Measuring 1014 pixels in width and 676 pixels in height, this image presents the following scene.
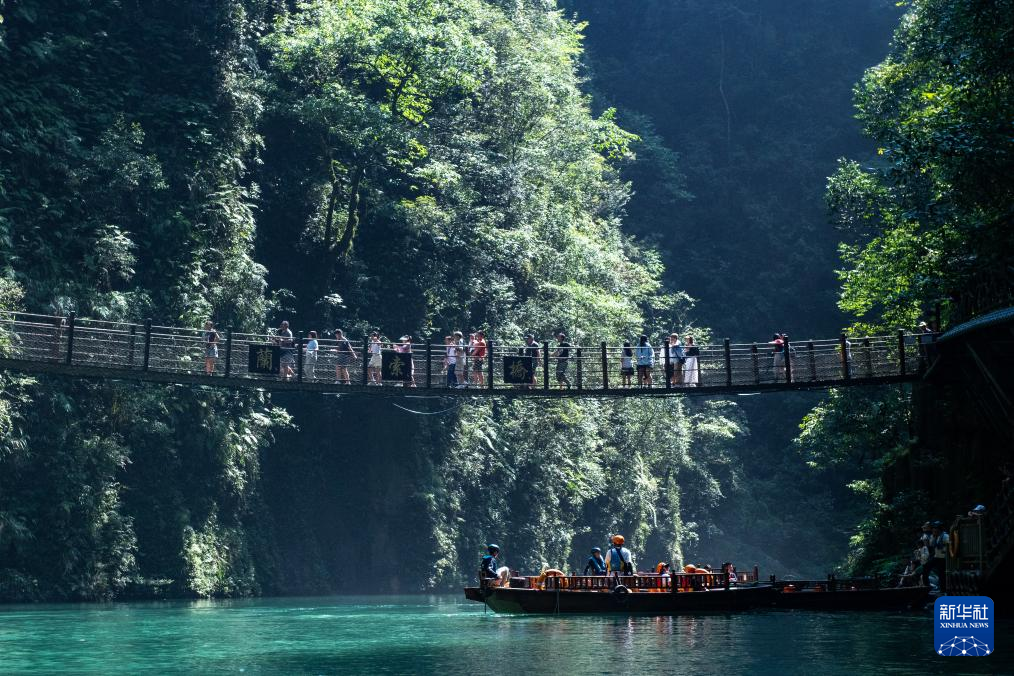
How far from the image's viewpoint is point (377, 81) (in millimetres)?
48562

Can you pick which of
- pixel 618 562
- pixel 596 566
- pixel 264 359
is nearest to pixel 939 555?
pixel 618 562

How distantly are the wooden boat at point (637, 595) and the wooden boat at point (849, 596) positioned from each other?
50cm

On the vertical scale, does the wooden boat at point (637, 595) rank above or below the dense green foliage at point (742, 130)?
below

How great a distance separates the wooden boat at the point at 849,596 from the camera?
2831 centimetres

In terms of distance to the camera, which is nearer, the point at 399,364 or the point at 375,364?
the point at 375,364

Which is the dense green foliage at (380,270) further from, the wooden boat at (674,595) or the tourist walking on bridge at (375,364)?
the tourist walking on bridge at (375,364)

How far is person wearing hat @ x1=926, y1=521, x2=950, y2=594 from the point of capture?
27250 mm

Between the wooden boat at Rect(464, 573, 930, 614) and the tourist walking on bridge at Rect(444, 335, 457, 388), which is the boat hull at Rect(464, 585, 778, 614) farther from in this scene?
the tourist walking on bridge at Rect(444, 335, 457, 388)

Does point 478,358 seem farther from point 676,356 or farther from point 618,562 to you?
point 618,562

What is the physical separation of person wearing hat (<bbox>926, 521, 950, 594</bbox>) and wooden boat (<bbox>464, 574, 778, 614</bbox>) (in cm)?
355

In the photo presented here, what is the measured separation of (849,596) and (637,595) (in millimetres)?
4601

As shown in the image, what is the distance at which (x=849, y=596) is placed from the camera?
29.2 meters

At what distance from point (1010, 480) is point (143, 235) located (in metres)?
25.5

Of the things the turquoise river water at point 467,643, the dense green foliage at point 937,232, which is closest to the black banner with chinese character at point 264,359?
the turquoise river water at point 467,643
